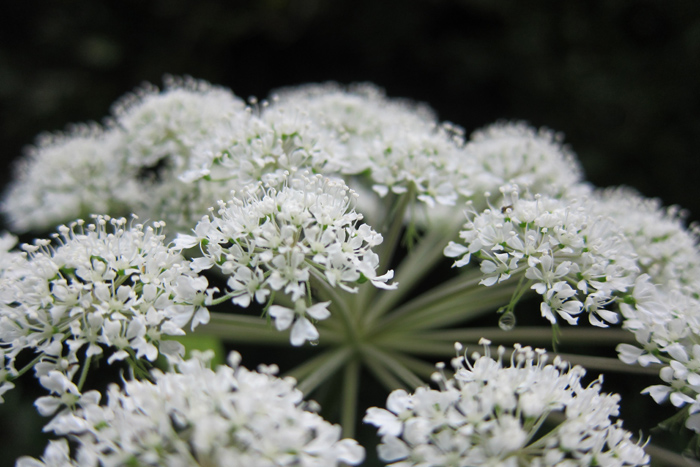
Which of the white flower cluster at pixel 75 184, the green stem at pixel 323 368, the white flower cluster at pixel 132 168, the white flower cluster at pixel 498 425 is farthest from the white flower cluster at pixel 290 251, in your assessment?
the white flower cluster at pixel 75 184

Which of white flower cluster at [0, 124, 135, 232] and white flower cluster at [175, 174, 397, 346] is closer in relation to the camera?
white flower cluster at [175, 174, 397, 346]

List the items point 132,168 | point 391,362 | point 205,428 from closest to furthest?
point 205,428, point 391,362, point 132,168

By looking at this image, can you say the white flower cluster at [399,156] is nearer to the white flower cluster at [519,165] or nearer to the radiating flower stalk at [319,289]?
the radiating flower stalk at [319,289]

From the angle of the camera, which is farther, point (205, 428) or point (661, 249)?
point (661, 249)

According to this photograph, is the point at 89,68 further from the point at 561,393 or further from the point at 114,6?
the point at 561,393

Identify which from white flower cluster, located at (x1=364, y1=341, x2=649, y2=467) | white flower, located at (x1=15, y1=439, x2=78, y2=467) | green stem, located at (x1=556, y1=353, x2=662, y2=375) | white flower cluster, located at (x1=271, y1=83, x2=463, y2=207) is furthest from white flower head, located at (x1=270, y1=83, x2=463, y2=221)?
white flower, located at (x1=15, y1=439, x2=78, y2=467)

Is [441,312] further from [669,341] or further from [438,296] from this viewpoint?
[669,341]

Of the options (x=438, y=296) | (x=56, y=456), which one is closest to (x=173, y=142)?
(x=438, y=296)

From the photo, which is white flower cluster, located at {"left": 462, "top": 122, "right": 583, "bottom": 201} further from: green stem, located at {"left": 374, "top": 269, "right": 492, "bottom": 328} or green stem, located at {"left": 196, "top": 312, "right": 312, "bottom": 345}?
green stem, located at {"left": 196, "top": 312, "right": 312, "bottom": 345}
